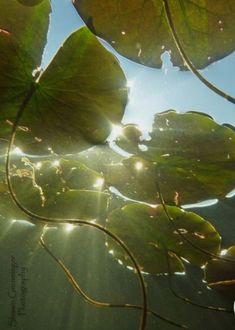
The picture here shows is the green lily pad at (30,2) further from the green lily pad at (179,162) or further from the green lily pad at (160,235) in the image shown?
the green lily pad at (160,235)

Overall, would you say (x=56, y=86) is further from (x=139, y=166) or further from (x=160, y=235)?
(x=160, y=235)

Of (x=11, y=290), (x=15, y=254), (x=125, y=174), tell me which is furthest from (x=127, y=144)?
(x=11, y=290)

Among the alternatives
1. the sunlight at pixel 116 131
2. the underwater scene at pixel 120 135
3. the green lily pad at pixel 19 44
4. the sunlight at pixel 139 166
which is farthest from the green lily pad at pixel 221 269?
the green lily pad at pixel 19 44

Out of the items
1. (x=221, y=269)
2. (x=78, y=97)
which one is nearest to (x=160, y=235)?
(x=221, y=269)

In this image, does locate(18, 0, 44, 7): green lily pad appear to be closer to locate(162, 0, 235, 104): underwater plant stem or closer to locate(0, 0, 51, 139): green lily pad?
locate(0, 0, 51, 139): green lily pad

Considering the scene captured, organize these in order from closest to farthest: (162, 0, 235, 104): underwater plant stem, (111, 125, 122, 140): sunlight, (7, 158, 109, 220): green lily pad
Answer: (162, 0, 235, 104): underwater plant stem
(111, 125, 122, 140): sunlight
(7, 158, 109, 220): green lily pad

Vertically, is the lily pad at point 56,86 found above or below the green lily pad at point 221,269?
above

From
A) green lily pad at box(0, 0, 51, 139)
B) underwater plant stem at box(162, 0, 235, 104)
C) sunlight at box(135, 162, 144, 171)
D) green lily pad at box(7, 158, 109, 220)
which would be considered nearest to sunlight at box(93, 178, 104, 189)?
green lily pad at box(7, 158, 109, 220)
